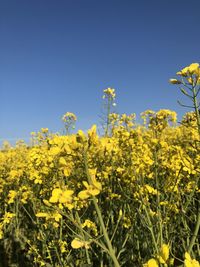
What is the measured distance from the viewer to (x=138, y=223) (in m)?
3.14

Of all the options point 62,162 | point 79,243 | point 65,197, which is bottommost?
point 79,243

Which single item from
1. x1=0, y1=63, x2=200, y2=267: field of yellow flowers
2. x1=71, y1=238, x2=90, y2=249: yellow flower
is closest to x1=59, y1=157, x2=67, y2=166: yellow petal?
x1=0, y1=63, x2=200, y2=267: field of yellow flowers

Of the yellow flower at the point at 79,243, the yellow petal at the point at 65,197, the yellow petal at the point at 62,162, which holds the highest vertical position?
the yellow petal at the point at 62,162

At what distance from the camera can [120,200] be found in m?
2.98

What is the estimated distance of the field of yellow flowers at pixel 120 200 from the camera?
1341mm

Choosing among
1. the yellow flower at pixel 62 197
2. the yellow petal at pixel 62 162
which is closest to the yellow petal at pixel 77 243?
the yellow flower at pixel 62 197

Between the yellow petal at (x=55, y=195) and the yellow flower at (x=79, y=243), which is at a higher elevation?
the yellow petal at (x=55, y=195)

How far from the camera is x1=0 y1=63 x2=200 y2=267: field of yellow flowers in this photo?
4.40 feet

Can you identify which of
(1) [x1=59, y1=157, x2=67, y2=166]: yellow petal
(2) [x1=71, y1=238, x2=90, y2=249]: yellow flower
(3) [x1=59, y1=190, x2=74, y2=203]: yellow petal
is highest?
(1) [x1=59, y1=157, x2=67, y2=166]: yellow petal

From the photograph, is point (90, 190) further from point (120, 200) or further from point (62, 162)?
point (120, 200)

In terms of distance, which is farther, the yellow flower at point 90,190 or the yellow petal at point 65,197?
the yellow petal at point 65,197

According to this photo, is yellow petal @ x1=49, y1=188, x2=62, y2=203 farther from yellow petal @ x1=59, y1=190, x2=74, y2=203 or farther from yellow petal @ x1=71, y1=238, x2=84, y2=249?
yellow petal @ x1=71, y1=238, x2=84, y2=249

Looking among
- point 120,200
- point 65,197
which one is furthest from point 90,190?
point 120,200

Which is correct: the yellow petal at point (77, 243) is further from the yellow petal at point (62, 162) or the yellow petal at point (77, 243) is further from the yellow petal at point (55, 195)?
the yellow petal at point (62, 162)
